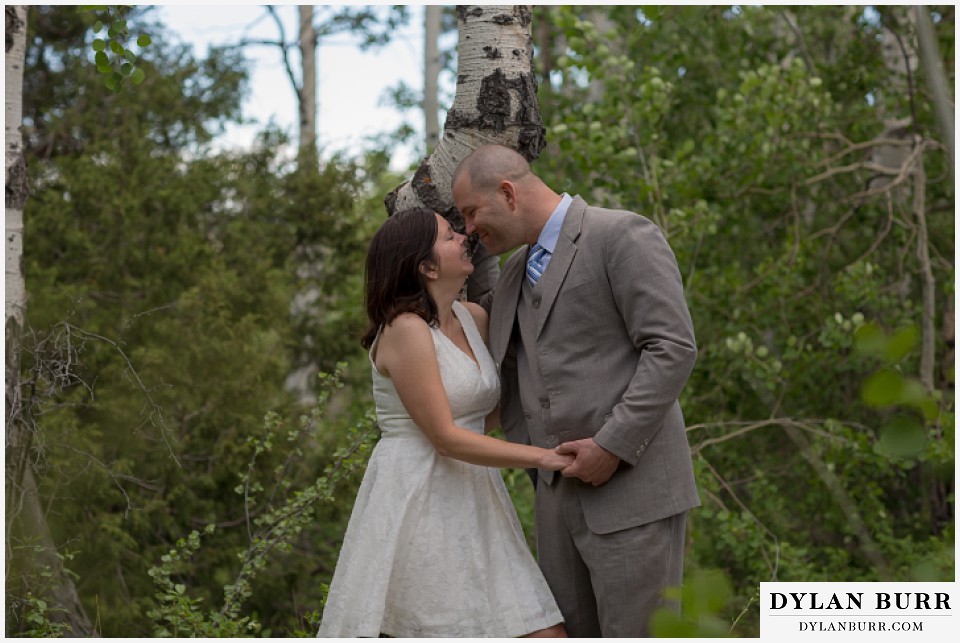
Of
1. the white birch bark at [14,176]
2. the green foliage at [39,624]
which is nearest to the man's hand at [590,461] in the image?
the green foliage at [39,624]

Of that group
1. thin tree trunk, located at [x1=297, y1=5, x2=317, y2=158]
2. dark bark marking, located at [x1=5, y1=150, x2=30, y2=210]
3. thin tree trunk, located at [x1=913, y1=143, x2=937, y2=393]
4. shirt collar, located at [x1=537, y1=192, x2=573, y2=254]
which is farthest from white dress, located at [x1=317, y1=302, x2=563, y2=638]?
thin tree trunk, located at [x1=297, y1=5, x2=317, y2=158]

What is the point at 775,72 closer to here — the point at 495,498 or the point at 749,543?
the point at 749,543

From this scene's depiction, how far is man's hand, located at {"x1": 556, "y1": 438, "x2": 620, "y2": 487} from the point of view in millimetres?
2643

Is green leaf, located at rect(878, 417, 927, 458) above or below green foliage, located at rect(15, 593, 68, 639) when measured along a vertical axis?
above

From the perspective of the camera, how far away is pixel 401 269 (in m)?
2.79

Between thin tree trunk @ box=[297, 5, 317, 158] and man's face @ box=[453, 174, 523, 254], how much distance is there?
31.0ft

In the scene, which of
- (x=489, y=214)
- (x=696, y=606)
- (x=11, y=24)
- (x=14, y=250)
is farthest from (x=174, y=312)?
(x=696, y=606)

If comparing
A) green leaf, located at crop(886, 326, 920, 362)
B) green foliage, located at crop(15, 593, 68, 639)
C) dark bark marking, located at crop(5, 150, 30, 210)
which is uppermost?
dark bark marking, located at crop(5, 150, 30, 210)

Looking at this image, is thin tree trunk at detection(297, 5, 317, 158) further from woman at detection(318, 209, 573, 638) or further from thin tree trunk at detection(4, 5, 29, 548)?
woman at detection(318, 209, 573, 638)

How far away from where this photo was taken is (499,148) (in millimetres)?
2879

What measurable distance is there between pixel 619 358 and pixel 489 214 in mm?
538

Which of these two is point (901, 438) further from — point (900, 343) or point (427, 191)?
point (427, 191)

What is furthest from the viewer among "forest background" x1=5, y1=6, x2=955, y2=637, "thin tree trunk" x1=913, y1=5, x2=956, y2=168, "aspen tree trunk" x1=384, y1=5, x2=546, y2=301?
"forest background" x1=5, y1=6, x2=955, y2=637

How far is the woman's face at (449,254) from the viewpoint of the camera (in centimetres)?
282
